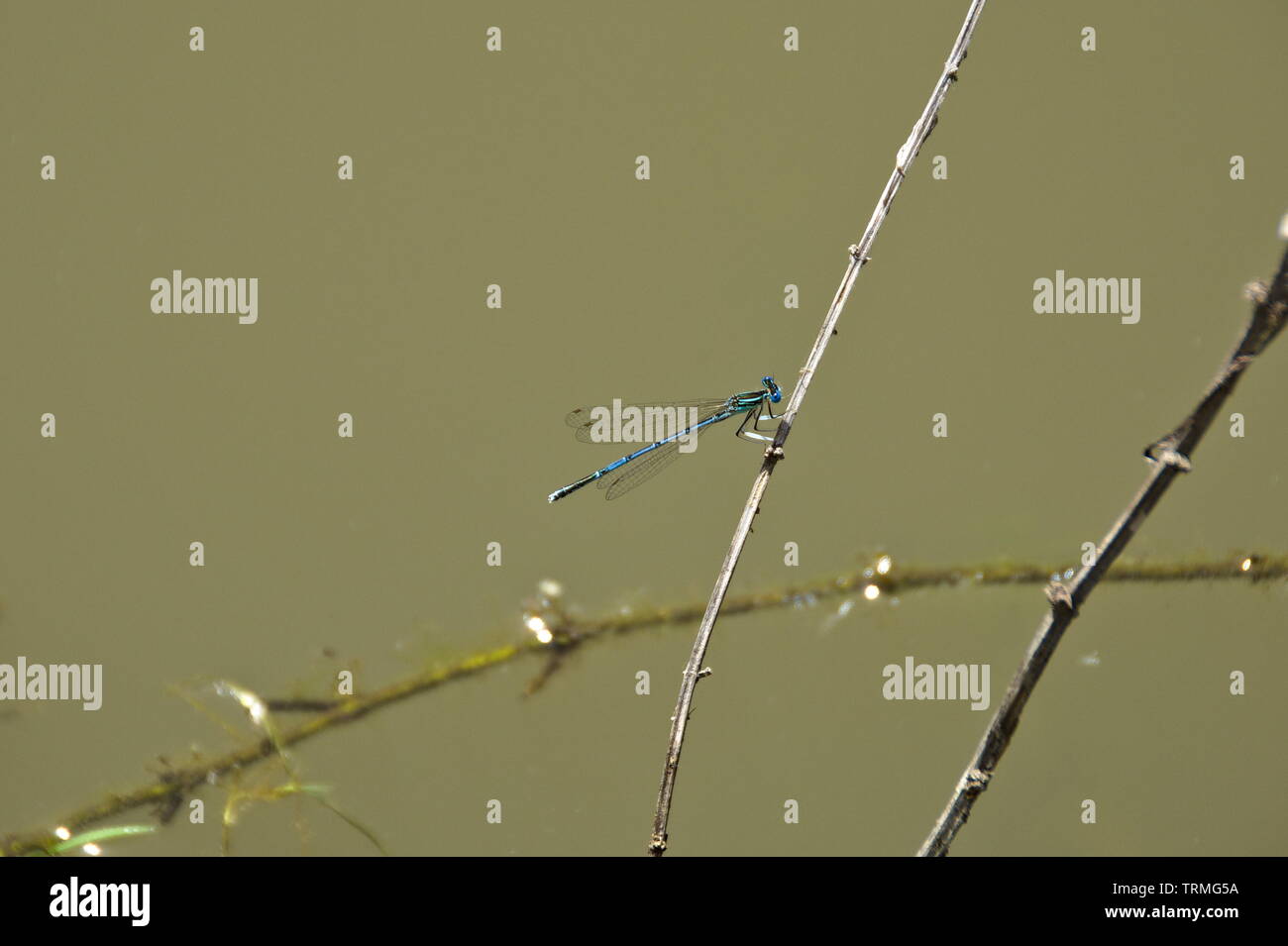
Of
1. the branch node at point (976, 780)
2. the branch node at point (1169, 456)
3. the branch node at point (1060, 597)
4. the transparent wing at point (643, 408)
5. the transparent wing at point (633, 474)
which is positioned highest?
the transparent wing at point (643, 408)

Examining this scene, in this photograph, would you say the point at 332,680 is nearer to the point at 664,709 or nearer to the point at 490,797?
the point at 490,797

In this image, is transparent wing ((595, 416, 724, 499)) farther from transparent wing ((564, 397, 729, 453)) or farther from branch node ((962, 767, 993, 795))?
branch node ((962, 767, 993, 795))

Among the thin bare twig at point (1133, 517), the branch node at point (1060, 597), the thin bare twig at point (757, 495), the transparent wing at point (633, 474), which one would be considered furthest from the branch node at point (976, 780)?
the transparent wing at point (633, 474)

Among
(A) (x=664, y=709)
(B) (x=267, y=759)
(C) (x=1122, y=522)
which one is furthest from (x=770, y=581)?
(C) (x=1122, y=522)

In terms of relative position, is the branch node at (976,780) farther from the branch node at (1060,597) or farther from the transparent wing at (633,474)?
the transparent wing at (633,474)

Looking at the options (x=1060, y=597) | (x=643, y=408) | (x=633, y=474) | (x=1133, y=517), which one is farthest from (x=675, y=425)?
(x=1133, y=517)

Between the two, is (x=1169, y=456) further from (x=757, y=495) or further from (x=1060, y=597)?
(x=757, y=495)
